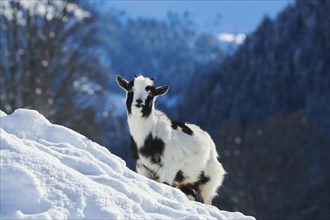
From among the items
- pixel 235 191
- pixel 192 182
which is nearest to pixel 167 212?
pixel 192 182

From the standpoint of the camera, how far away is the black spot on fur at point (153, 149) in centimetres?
828

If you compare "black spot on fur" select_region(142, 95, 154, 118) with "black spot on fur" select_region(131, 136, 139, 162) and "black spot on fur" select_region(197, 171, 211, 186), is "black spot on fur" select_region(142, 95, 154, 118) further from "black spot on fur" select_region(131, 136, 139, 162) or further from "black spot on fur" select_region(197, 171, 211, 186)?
"black spot on fur" select_region(197, 171, 211, 186)

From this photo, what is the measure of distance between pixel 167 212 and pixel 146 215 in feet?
1.02

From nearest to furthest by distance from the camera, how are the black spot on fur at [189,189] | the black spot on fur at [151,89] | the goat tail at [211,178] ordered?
the black spot on fur at [151,89] → the black spot on fur at [189,189] → the goat tail at [211,178]

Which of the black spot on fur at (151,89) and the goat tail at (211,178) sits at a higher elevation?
the black spot on fur at (151,89)

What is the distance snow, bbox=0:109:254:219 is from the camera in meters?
4.61

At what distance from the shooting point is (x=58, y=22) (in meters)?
Result: 20.6

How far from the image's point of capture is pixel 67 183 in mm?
4895

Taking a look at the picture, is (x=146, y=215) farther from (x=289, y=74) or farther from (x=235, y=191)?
(x=289, y=74)

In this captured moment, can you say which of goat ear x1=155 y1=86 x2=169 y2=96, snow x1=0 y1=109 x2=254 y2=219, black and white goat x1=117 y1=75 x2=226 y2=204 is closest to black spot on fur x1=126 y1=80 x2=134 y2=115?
black and white goat x1=117 y1=75 x2=226 y2=204

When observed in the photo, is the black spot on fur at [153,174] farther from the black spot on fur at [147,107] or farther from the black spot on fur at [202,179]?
the black spot on fur at [202,179]

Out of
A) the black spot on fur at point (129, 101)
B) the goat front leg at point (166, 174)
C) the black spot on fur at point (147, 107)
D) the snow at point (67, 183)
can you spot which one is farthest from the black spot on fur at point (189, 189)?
the snow at point (67, 183)

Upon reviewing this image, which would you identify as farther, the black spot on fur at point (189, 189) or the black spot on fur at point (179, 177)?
the black spot on fur at point (189, 189)

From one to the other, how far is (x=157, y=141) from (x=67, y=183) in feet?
11.5
